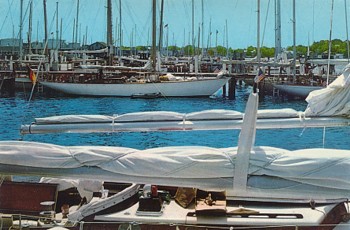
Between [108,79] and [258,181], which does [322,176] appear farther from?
[108,79]

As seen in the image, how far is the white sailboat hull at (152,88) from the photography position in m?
79.6

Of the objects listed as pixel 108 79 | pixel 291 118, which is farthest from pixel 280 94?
pixel 291 118

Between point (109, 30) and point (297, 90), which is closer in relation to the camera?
point (297, 90)

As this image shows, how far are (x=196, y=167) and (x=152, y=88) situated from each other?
69754 millimetres

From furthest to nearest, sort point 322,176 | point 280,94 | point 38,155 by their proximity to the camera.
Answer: point 280,94 → point 38,155 → point 322,176

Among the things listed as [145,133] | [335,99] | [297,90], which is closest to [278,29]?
[297,90]

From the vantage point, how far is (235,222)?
413 inches

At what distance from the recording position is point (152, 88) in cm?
7988

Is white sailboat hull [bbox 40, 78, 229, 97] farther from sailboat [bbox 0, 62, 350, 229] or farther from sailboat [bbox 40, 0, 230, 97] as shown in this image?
sailboat [bbox 0, 62, 350, 229]

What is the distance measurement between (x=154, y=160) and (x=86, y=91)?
7454 centimetres

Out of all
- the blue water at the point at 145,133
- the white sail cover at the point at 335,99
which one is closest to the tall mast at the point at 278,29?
the blue water at the point at 145,133

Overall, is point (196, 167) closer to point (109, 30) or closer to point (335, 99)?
point (335, 99)

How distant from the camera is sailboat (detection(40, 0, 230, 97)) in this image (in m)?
79.8

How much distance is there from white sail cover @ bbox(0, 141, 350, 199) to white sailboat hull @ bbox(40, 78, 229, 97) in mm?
68378
